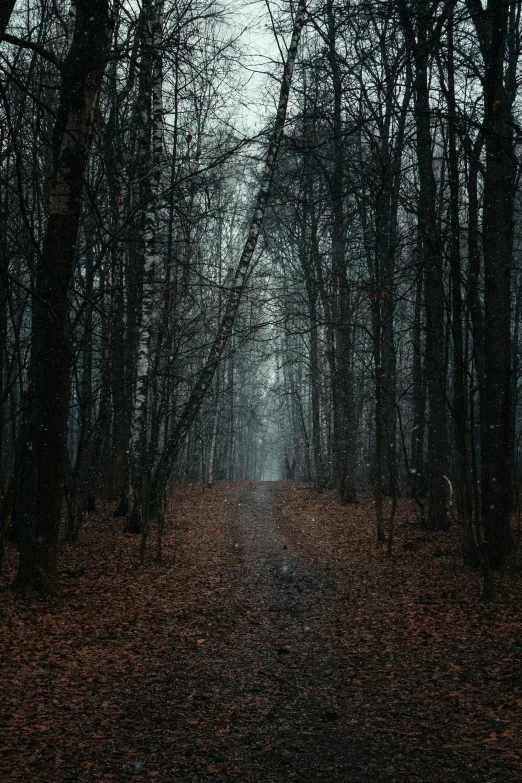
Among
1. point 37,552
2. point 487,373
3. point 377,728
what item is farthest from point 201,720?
point 487,373

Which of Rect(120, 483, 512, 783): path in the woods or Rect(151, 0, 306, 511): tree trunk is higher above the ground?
Rect(151, 0, 306, 511): tree trunk

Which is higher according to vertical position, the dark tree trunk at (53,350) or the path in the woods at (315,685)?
the dark tree trunk at (53,350)

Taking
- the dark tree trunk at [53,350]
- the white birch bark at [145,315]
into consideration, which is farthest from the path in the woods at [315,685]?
the white birch bark at [145,315]

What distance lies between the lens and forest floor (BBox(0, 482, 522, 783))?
11.8 feet

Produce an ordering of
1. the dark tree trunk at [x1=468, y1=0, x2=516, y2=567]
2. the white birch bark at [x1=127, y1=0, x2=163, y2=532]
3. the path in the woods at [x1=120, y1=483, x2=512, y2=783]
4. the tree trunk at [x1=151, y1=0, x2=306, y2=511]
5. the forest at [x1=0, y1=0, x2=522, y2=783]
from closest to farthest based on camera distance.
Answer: the path in the woods at [x1=120, y1=483, x2=512, y2=783]
the forest at [x1=0, y1=0, x2=522, y2=783]
the dark tree trunk at [x1=468, y1=0, x2=516, y2=567]
the tree trunk at [x1=151, y1=0, x2=306, y2=511]
the white birch bark at [x1=127, y1=0, x2=163, y2=532]

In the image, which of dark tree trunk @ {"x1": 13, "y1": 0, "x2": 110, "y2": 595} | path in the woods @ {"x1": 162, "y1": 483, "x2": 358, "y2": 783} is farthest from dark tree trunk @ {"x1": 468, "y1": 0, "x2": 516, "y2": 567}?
dark tree trunk @ {"x1": 13, "y1": 0, "x2": 110, "y2": 595}

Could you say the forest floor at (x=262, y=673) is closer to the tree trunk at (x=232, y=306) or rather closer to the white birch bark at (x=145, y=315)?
the tree trunk at (x=232, y=306)

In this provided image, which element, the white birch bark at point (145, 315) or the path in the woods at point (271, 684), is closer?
the path in the woods at point (271, 684)

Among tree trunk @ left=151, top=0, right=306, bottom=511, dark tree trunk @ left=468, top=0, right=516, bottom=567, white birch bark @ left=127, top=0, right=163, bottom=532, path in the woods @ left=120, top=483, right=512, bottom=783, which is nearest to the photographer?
path in the woods @ left=120, top=483, right=512, bottom=783

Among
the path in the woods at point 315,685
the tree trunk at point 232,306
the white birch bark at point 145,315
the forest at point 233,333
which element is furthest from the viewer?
the white birch bark at point 145,315

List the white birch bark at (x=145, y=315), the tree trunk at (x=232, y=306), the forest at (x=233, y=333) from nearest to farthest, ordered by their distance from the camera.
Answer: the forest at (x=233, y=333) → the tree trunk at (x=232, y=306) → the white birch bark at (x=145, y=315)

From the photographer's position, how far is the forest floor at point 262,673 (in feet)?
11.8

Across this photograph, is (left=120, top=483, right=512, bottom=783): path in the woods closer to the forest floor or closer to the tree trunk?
the forest floor

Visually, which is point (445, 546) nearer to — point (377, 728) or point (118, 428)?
point (377, 728)
